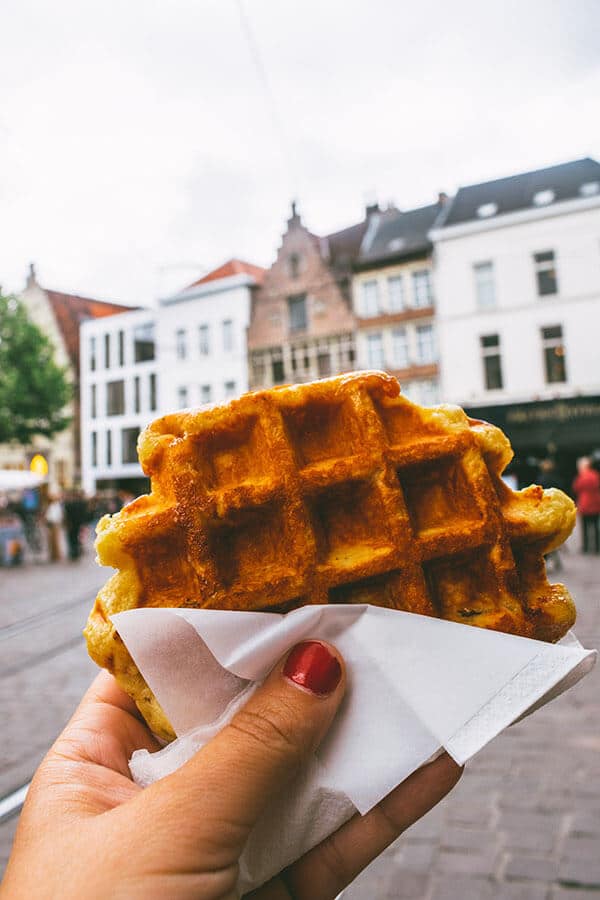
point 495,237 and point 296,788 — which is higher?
point 495,237

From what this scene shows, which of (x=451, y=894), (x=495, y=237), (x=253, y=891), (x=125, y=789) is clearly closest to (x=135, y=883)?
(x=125, y=789)

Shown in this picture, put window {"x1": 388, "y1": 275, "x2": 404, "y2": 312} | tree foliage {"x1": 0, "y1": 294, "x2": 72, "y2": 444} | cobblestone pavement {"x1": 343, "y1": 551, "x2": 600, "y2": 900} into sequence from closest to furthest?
cobblestone pavement {"x1": 343, "y1": 551, "x2": 600, "y2": 900}
tree foliage {"x1": 0, "y1": 294, "x2": 72, "y2": 444}
window {"x1": 388, "y1": 275, "x2": 404, "y2": 312}

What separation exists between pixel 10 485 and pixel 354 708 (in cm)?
1507

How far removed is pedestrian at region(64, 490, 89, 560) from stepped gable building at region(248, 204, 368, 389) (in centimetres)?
764

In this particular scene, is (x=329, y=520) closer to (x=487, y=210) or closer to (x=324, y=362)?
(x=324, y=362)

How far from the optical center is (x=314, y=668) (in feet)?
3.91

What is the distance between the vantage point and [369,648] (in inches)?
48.1

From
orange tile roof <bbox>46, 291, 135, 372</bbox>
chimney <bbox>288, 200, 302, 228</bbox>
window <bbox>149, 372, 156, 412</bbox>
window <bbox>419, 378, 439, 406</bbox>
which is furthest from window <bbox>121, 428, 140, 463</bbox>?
chimney <bbox>288, 200, 302, 228</bbox>

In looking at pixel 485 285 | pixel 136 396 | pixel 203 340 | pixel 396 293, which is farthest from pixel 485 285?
pixel 136 396

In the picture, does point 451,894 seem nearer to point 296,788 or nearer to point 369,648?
point 296,788

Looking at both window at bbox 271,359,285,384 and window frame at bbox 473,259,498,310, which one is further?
window at bbox 271,359,285,384

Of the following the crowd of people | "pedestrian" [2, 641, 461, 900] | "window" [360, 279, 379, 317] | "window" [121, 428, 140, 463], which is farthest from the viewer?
"window" [360, 279, 379, 317]

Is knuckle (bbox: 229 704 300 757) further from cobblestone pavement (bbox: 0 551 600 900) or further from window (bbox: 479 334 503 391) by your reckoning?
window (bbox: 479 334 503 391)

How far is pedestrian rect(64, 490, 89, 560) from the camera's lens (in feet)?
43.8
